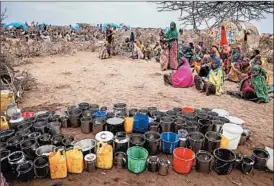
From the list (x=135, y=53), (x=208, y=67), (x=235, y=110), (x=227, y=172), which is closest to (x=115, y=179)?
(x=227, y=172)

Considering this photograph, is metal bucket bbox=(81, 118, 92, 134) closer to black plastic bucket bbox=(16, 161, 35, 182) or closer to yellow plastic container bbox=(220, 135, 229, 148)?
black plastic bucket bbox=(16, 161, 35, 182)

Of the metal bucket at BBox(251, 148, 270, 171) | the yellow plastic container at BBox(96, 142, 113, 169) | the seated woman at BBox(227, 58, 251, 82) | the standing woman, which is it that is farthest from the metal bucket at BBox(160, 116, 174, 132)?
the standing woman

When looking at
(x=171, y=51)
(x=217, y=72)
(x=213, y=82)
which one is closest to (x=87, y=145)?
(x=213, y=82)

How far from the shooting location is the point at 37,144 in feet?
11.1

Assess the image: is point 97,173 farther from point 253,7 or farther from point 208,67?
point 208,67

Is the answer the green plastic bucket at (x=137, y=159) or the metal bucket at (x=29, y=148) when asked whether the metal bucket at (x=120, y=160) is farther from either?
the metal bucket at (x=29, y=148)

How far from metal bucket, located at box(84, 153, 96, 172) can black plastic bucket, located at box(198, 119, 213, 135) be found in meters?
1.85

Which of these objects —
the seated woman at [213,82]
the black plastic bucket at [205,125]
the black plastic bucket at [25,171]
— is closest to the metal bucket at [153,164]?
the black plastic bucket at [205,125]

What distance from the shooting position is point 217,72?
645 centimetres

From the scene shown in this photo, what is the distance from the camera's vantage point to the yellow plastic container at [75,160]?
3.04m

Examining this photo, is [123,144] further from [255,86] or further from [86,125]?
[255,86]

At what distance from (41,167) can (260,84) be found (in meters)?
5.29

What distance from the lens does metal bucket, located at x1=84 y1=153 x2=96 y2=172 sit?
312 cm

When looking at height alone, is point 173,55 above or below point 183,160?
above
